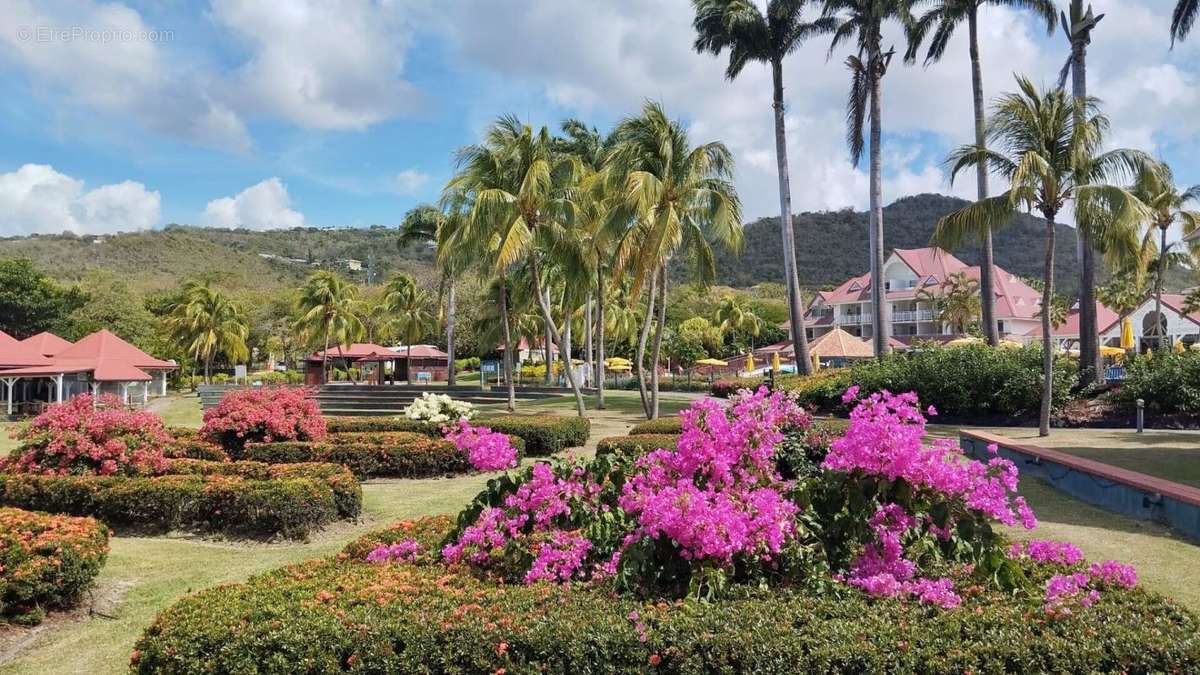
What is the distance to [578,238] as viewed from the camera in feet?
66.3

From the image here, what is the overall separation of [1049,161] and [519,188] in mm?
12280

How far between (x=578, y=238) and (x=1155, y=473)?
13.8m

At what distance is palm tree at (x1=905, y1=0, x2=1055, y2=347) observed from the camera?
68.0ft

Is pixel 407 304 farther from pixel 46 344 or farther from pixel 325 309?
pixel 46 344

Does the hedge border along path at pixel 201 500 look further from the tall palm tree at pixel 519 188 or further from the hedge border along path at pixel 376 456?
the tall palm tree at pixel 519 188

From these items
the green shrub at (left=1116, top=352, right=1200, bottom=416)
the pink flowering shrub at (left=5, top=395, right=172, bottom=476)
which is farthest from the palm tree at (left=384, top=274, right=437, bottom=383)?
the green shrub at (left=1116, top=352, right=1200, bottom=416)

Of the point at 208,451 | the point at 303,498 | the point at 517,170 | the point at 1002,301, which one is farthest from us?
the point at 1002,301

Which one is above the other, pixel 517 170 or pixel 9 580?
pixel 517 170

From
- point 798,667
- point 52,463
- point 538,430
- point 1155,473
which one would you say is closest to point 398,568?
point 798,667

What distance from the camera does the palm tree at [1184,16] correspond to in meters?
19.2

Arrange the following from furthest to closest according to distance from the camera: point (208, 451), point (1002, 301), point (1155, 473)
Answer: point (1002, 301), point (208, 451), point (1155, 473)

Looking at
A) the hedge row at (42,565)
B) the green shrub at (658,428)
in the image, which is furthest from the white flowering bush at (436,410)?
the hedge row at (42,565)

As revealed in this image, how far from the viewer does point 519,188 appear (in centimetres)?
2016

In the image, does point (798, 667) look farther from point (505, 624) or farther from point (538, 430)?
point (538, 430)
